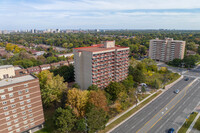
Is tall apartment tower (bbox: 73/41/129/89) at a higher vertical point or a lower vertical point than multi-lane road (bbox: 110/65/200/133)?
higher

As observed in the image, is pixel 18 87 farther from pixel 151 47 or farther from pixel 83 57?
pixel 151 47

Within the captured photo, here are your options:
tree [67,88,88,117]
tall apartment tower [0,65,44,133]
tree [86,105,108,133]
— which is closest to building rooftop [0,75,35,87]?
tall apartment tower [0,65,44,133]

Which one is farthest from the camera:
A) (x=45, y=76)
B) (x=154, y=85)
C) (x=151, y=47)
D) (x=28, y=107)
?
(x=151, y=47)

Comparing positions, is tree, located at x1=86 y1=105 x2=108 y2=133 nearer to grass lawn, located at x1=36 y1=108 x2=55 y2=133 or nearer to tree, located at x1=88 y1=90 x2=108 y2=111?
tree, located at x1=88 y1=90 x2=108 y2=111

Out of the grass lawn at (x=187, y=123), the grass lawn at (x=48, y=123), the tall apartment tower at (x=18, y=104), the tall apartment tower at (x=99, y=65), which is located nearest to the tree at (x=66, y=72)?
the tall apartment tower at (x=99, y=65)

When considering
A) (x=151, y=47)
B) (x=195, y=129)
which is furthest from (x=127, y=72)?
(x=151, y=47)

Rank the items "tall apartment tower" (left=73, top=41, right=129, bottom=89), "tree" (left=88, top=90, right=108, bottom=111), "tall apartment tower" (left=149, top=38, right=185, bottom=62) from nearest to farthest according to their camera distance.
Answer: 1. "tree" (left=88, top=90, right=108, bottom=111)
2. "tall apartment tower" (left=73, top=41, right=129, bottom=89)
3. "tall apartment tower" (left=149, top=38, right=185, bottom=62)

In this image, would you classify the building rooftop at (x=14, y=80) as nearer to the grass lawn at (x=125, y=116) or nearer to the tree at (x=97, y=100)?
the tree at (x=97, y=100)
